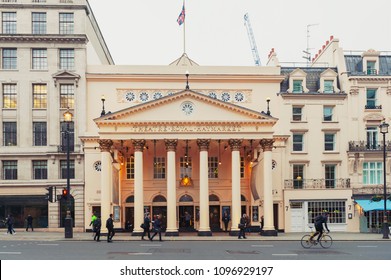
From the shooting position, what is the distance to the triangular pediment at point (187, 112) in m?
41.8

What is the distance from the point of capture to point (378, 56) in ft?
168

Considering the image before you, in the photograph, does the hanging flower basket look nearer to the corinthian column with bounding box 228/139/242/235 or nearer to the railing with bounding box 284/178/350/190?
the railing with bounding box 284/178/350/190

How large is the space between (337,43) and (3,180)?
32842 millimetres

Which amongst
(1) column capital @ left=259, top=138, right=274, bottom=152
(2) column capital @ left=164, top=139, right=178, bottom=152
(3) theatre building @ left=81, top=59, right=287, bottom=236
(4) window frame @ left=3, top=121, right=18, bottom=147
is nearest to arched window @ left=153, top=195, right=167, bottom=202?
(3) theatre building @ left=81, top=59, right=287, bottom=236

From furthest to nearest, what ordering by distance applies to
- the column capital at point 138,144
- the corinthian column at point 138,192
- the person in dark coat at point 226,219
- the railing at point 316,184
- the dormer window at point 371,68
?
the dormer window at point 371,68 → the railing at point 316,184 → the person in dark coat at point 226,219 → the column capital at point 138,144 → the corinthian column at point 138,192

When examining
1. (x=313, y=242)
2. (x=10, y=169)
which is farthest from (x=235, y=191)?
(x=10, y=169)

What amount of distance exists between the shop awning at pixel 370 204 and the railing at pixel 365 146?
4.50 meters

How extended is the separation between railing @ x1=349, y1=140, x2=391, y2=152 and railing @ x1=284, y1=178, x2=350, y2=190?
9.43 feet

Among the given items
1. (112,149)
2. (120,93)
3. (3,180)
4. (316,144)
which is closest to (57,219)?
(3,180)

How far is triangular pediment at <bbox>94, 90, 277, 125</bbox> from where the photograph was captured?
4181cm

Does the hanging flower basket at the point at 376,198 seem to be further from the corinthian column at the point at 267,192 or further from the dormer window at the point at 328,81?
the dormer window at the point at 328,81

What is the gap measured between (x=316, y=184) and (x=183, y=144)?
12595 mm

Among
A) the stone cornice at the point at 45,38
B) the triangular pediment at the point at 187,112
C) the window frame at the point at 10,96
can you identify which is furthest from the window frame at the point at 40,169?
the stone cornice at the point at 45,38

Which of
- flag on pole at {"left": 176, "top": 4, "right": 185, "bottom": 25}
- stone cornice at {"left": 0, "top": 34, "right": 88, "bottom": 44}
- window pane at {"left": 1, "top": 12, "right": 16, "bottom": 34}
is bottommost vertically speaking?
stone cornice at {"left": 0, "top": 34, "right": 88, "bottom": 44}
